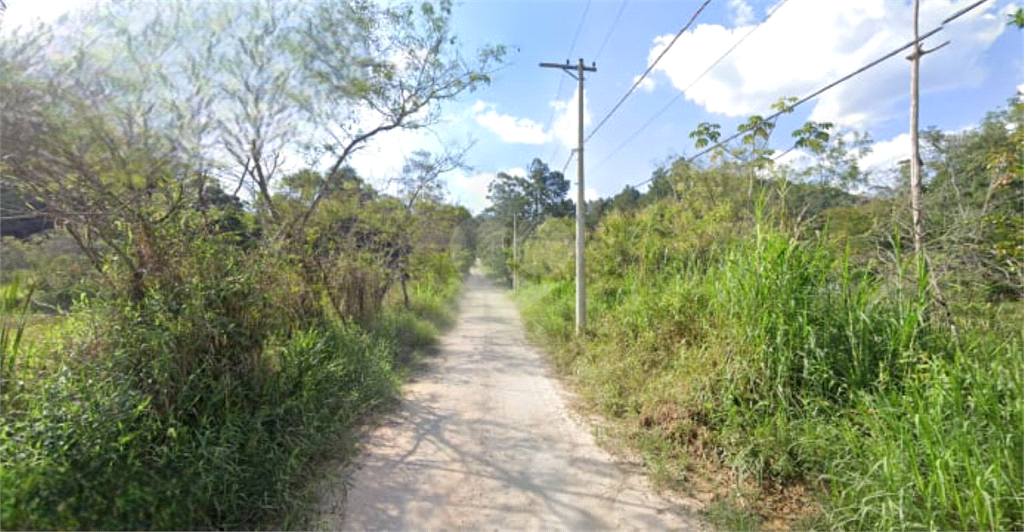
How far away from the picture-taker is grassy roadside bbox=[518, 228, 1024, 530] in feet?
6.41

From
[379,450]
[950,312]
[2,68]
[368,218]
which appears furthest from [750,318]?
[368,218]

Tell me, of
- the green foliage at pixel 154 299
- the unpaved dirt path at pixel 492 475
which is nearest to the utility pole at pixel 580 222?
the unpaved dirt path at pixel 492 475

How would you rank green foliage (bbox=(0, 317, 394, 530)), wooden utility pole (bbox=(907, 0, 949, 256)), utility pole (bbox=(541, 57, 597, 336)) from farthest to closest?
1. utility pole (bbox=(541, 57, 597, 336))
2. wooden utility pole (bbox=(907, 0, 949, 256))
3. green foliage (bbox=(0, 317, 394, 530))

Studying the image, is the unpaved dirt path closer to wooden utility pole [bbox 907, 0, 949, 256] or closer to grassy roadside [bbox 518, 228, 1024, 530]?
grassy roadside [bbox 518, 228, 1024, 530]

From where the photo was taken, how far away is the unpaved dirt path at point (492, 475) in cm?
235

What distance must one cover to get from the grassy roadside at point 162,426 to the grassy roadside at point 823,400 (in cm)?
248

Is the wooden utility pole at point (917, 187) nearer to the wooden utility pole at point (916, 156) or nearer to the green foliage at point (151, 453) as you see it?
the wooden utility pole at point (916, 156)

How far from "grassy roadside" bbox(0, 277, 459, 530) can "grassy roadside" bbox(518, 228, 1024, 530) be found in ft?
8.12

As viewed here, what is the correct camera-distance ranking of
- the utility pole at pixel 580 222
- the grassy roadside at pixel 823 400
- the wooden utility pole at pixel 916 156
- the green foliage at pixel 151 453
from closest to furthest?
the green foliage at pixel 151 453 → the grassy roadside at pixel 823 400 → the wooden utility pole at pixel 916 156 → the utility pole at pixel 580 222

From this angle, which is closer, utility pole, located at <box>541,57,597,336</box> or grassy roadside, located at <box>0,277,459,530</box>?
grassy roadside, located at <box>0,277,459,530</box>

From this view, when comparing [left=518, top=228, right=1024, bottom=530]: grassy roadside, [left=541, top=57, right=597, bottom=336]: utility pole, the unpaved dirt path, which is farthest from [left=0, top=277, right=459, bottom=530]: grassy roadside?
[left=541, top=57, right=597, bottom=336]: utility pole

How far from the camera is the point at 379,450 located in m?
3.20

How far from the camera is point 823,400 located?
2.77 m

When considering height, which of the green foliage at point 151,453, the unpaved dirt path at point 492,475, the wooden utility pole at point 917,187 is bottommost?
the unpaved dirt path at point 492,475
